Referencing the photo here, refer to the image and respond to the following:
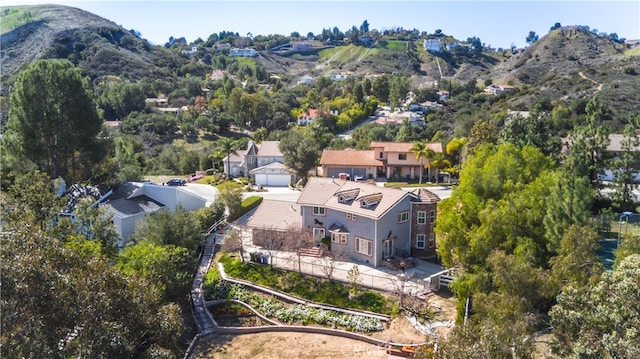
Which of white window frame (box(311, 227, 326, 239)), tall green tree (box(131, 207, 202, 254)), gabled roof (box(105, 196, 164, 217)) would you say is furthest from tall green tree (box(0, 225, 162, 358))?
gabled roof (box(105, 196, 164, 217))

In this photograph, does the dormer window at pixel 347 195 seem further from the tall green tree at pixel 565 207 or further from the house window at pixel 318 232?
the tall green tree at pixel 565 207

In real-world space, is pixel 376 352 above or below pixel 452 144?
below

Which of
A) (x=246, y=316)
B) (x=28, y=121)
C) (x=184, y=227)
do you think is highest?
(x=28, y=121)

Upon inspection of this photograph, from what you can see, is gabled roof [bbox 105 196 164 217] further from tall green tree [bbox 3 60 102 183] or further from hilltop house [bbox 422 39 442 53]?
hilltop house [bbox 422 39 442 53]

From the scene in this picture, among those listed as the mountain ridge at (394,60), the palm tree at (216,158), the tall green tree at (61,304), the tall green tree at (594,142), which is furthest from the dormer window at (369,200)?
the mountain ridge at (394,60)

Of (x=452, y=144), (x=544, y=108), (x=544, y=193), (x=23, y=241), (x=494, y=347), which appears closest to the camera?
(x=494, y=347)

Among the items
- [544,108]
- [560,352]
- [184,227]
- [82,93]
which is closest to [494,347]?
[560,352]

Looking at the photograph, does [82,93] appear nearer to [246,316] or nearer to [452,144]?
[246,316]
